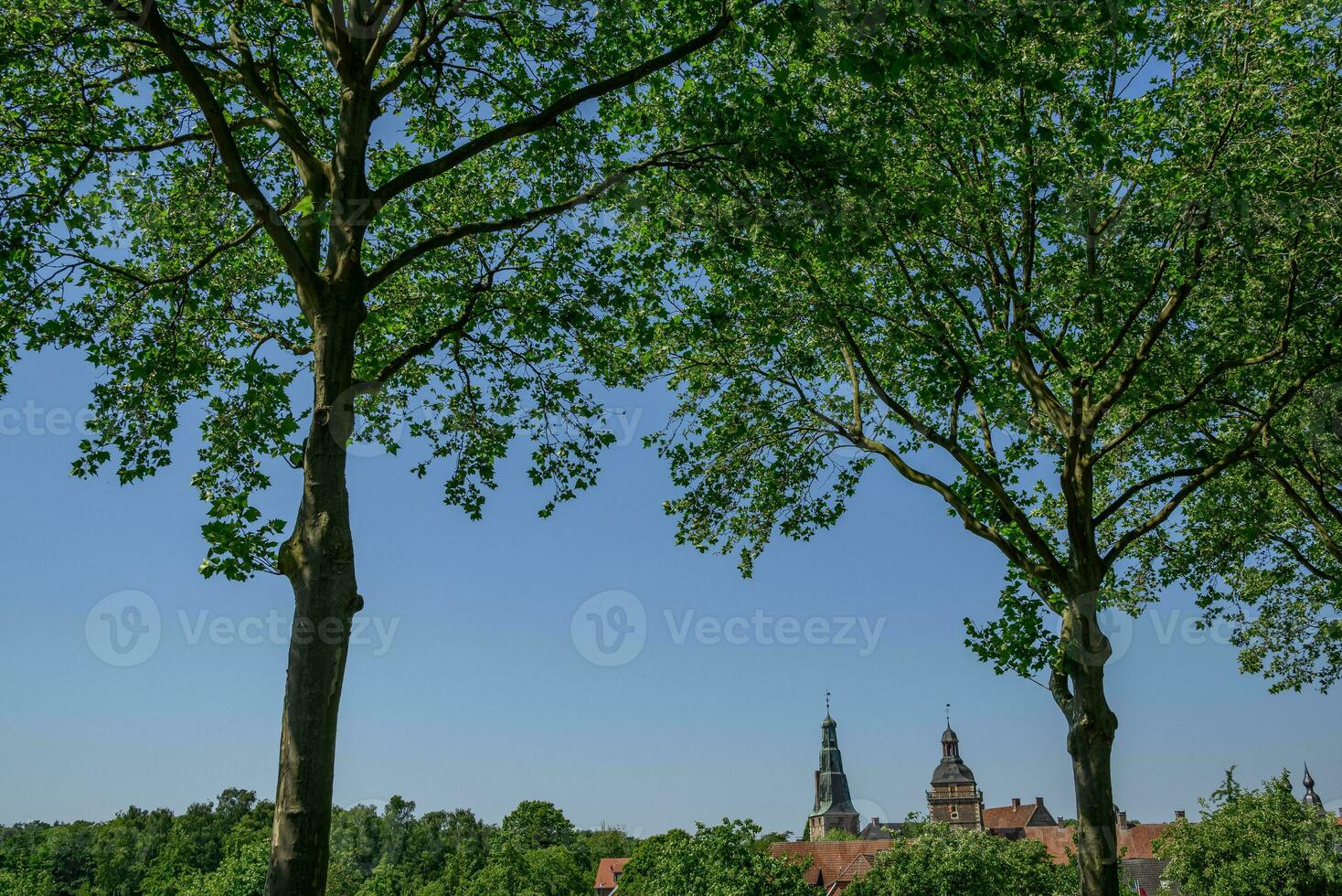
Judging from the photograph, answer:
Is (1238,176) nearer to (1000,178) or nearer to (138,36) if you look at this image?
(1000,178)

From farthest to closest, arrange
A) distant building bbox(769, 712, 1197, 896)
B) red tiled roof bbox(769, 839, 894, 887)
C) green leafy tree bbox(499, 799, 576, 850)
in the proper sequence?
green leafy tree bbox(499, 799, 576, 850) < distant building bbox(769, 712, 1197, 896) < red tiled roof bbox(769, 839, 894, 887)

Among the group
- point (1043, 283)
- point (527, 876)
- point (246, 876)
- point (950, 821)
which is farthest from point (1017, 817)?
point (1043, 283)

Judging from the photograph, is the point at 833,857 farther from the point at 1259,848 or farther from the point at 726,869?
the point at 1259,848

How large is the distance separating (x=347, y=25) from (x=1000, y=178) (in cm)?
953

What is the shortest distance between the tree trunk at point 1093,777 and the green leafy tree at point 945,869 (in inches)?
1398

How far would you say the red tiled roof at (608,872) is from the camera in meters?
123

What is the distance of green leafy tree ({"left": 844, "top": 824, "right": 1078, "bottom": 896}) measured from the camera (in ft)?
150

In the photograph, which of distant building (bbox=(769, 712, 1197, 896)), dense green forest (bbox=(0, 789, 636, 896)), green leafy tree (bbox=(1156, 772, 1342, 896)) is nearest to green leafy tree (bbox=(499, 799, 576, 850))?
dense green forest (bbox=(0, 789, 636, 896))

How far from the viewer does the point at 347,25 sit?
9.27m

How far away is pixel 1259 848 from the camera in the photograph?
3494 cm

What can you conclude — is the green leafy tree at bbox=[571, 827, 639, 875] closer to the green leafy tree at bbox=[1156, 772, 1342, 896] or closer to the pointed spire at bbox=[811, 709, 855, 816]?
the pointed spire at bbox=[811, 709, 855, 816]

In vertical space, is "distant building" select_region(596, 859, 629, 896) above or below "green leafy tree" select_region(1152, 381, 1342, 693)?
below

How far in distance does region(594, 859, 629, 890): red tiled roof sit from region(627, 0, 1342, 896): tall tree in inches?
4554

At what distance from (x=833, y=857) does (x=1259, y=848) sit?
207 feet
